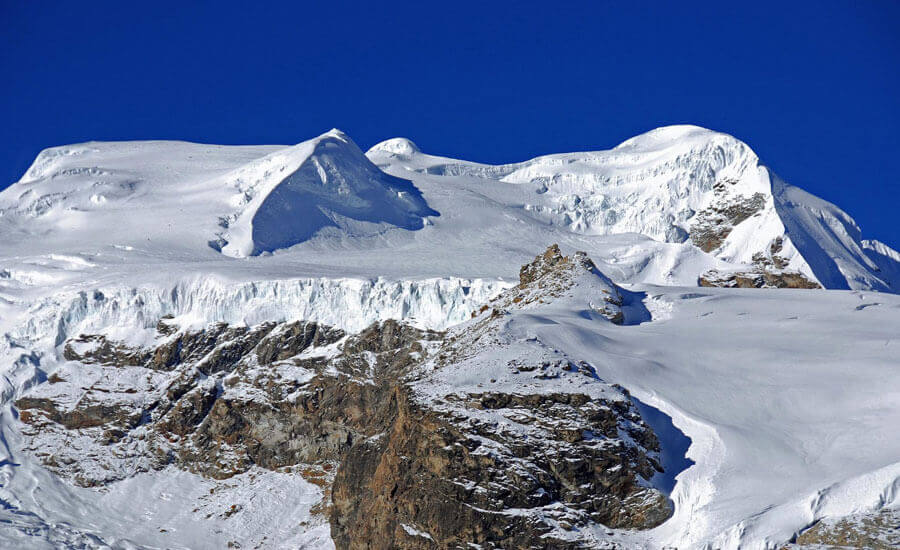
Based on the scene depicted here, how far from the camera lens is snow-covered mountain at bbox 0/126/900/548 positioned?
274 ft

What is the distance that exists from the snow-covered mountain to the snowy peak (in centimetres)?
49

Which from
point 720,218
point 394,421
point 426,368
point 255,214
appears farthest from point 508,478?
point 720,218

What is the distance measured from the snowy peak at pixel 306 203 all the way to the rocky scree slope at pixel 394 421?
35.6 m

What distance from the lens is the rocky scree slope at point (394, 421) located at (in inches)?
3268

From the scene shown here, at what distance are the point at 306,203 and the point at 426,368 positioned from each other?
90.2m

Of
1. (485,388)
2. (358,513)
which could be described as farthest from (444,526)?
(358,513)

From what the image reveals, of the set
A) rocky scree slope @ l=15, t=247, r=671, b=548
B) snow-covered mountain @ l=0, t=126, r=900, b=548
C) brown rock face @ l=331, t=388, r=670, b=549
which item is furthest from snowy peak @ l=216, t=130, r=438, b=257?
brown rock face @ l=331, t=388, r=670, b=549

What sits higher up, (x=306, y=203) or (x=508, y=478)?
(x=306, y=203)

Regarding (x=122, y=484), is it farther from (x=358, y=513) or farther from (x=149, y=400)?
(x=358, y=513)

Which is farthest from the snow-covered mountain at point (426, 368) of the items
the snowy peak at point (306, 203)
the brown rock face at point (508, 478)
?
the snowy peak at point (306, 203)

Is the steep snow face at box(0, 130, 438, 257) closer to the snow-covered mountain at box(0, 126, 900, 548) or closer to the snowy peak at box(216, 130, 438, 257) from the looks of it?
the snowy peak at box(216, 130, 438, 257)

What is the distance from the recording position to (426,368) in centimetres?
10075

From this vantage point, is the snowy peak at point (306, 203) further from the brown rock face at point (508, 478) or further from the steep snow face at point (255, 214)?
the brown rock face at point (508, 478)

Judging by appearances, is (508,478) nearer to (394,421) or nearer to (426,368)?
(394,421)
